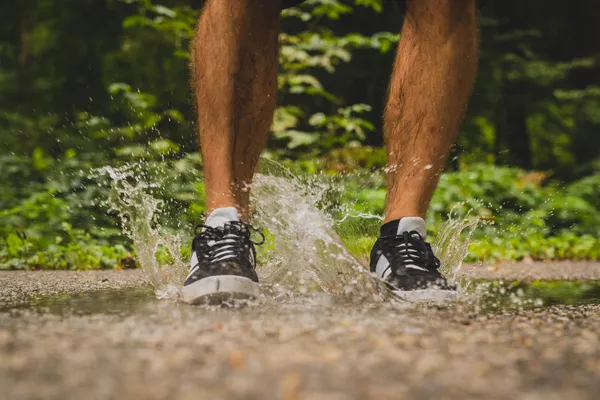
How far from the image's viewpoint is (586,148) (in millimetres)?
9383

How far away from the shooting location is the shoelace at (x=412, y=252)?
2014mm

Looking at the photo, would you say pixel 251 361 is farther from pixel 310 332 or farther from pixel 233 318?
pixel 233 318

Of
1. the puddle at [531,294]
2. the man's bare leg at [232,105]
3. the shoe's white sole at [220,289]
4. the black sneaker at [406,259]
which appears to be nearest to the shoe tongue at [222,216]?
the man's bare leg at [232,105]

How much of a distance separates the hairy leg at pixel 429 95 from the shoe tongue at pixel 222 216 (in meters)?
0.48

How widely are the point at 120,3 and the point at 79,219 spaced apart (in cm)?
277

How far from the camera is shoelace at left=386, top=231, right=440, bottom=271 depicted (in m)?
2.01

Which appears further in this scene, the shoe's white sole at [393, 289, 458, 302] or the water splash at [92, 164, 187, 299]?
the water splash at [92, 164, 187, 299]

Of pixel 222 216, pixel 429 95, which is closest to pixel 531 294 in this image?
pixel 429 95

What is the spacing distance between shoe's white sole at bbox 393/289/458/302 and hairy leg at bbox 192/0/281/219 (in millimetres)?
513

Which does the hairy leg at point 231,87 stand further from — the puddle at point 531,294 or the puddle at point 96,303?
the puddle at point 531,294

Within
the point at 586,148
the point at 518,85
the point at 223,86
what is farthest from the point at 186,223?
the point at 586,148

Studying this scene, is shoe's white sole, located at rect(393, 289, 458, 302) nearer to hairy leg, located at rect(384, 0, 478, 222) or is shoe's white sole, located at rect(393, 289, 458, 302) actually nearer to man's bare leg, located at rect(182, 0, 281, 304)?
hairy leg, located at rect(384, 0, 478, 222)

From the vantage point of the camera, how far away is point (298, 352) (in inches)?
44.2

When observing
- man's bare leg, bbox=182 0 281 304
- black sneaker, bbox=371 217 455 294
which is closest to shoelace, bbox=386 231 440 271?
black sneaker, bbox=371 217 455 294
